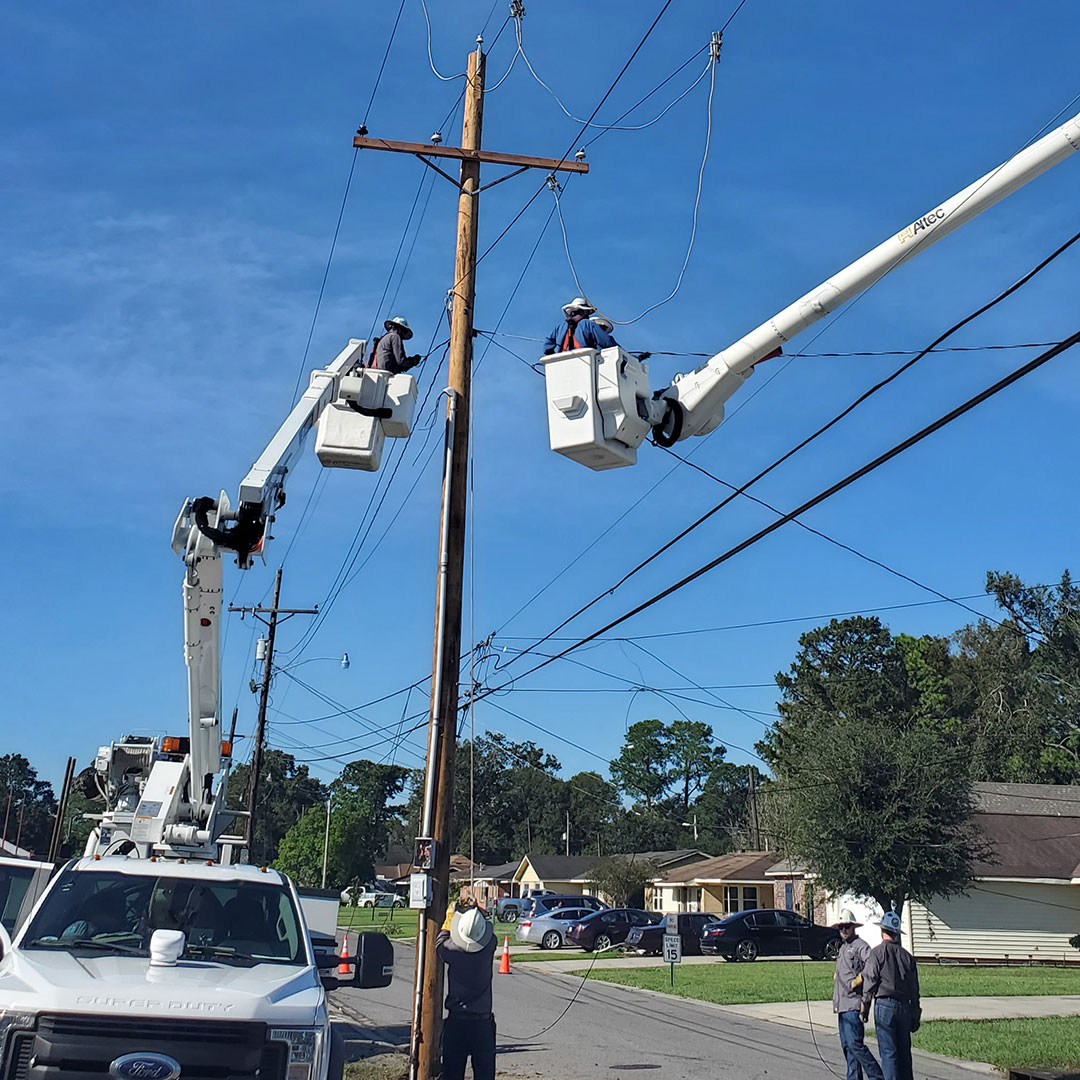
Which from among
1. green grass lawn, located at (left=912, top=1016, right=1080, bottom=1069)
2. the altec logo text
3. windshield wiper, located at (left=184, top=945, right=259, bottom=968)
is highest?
the altec logo text

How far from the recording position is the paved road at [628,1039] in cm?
1223

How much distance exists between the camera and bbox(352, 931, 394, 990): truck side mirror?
6.83 m

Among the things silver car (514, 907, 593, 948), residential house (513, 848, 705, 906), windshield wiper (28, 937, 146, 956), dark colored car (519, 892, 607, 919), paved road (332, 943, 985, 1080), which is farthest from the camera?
residential house (513, 848, 705, 906)

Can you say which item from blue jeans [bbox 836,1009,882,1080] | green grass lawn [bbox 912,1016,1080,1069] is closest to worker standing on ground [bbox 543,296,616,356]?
blue jeans [bbox 836,1009,882,1080]

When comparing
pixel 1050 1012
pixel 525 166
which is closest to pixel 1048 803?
pixel 1050 1012

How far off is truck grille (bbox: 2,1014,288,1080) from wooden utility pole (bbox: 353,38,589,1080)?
425 cm

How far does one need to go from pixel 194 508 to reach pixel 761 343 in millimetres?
4592

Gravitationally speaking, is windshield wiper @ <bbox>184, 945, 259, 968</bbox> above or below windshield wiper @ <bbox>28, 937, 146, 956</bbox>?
below

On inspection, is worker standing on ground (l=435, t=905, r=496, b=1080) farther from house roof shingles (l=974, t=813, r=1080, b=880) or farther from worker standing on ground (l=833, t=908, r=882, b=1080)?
house roof shingles (l=974, t=813, r=1080, b=880)

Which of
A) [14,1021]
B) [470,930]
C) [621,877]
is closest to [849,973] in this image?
[470,930]

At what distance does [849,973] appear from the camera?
33.8 ft

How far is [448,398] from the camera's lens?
11.2 m

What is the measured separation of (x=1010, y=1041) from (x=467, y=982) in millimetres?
9921

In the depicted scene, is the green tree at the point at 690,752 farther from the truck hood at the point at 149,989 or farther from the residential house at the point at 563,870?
the truck hood at the point at 149,989
